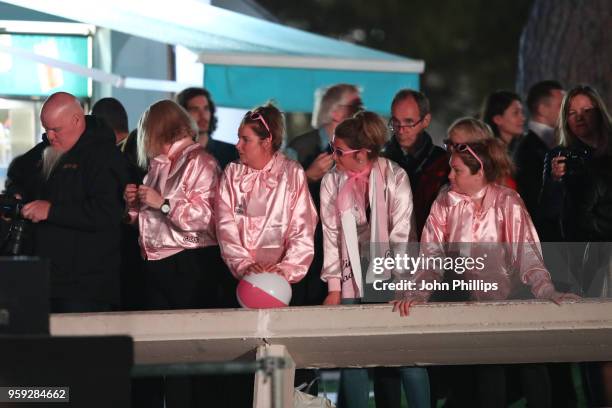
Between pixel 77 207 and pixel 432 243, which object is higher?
pixel 77 207

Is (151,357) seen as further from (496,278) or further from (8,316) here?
(496,278)

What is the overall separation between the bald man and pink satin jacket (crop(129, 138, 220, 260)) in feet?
0.64

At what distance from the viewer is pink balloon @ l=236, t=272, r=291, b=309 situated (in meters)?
6.87

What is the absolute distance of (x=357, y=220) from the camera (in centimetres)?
732

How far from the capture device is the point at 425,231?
725 centimetres

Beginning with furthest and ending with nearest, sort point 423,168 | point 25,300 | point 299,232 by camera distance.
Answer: point 423,168 < point 299,232 < point 25,300

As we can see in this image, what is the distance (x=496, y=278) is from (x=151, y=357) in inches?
69.2

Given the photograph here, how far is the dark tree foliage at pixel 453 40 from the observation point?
2620 centimetres

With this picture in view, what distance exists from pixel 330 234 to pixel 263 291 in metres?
0.61

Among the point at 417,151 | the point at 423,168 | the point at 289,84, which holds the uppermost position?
the point at 289,84

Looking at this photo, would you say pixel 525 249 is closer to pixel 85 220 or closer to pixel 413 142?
pixel 413 142

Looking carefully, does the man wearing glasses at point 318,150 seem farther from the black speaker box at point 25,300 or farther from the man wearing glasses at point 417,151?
the black speaker box at point 25,300

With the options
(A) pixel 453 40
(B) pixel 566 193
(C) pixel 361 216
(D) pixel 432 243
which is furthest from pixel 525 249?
(A) pixel 453 40

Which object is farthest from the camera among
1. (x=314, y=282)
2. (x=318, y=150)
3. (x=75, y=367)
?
(x=318, y=150)
